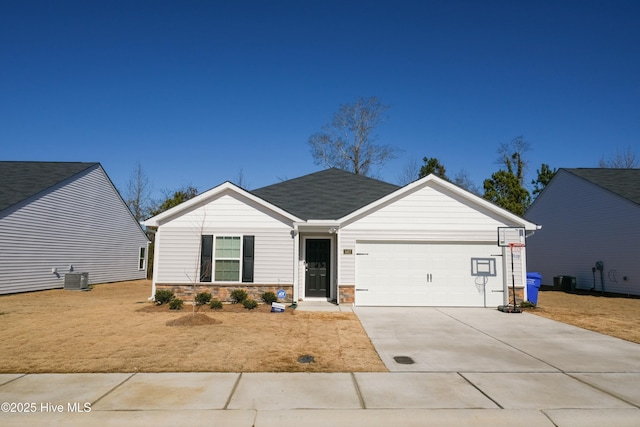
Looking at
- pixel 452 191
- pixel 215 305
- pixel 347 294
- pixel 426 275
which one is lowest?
pixel 215 305

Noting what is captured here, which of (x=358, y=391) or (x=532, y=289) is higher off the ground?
(x=532, y=289)

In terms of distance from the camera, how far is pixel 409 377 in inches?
229

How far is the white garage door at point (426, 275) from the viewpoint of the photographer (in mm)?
13484

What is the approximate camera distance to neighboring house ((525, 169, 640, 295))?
59.1ft

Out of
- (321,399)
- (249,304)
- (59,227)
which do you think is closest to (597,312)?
(249,304)

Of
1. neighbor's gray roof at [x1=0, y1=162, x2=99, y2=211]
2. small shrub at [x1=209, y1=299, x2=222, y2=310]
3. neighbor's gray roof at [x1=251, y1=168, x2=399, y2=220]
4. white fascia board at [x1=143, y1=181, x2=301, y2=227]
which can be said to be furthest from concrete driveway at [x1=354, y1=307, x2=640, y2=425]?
neighbor's gray roof at [x1=0, y1=162, x2=99, y2=211]

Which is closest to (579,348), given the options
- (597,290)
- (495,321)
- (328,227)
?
(495,321)

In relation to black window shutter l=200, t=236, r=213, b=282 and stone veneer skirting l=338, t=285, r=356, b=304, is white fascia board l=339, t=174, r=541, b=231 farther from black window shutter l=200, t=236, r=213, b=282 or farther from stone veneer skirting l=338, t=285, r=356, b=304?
black window shutter l=200, t=236, r=213, b=282

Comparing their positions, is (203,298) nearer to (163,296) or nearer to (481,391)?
(163,296)

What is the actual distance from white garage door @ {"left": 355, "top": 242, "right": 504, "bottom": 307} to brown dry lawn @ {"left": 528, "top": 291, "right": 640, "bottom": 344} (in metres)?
1.80

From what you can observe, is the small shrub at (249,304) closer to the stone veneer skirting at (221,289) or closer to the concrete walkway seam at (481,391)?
the stone veneer skirting at (221,289)

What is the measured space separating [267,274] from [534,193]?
3447cm

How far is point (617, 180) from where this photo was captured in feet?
67.1

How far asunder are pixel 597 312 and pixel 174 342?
13.0m
